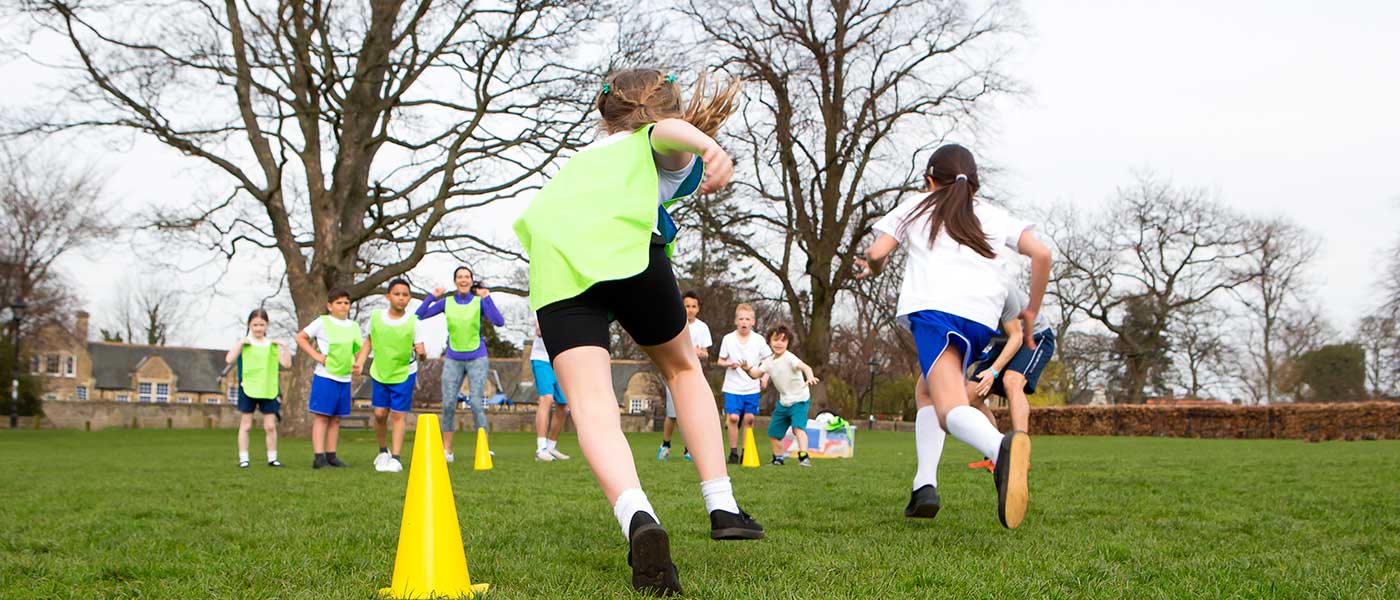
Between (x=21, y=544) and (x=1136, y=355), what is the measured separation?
45.5m

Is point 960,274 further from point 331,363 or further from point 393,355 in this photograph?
point 331,363

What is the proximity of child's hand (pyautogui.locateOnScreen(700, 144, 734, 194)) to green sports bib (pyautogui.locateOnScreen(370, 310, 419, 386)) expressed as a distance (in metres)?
7.72

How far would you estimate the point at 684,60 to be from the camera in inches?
904

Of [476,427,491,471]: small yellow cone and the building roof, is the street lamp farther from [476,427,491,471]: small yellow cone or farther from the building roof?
the building roof

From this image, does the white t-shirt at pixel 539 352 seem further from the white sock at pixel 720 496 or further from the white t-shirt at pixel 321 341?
the white sock at pixel 720 496

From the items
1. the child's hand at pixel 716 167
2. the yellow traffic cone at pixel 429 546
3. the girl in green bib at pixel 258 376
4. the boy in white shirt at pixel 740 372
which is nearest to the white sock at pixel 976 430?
the child's hand at pixel 716 167

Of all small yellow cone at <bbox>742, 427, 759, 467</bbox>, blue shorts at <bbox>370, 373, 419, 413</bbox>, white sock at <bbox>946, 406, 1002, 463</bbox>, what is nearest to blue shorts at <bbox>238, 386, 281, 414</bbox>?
blue shorts at <bbox>370, 373, 419, 413</bbox>

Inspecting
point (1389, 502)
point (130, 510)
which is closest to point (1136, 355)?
point (1389, 502)

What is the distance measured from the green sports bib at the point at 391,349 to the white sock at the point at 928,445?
632 cm

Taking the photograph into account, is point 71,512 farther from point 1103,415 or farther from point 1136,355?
point 1136,355

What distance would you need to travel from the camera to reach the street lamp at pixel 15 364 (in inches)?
1340

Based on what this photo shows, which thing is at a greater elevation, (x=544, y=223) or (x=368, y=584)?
(x=544, y=223)

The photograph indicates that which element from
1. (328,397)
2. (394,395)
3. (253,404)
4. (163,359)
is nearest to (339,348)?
(328,397)

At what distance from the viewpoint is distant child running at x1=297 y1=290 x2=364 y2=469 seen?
1047 cm
